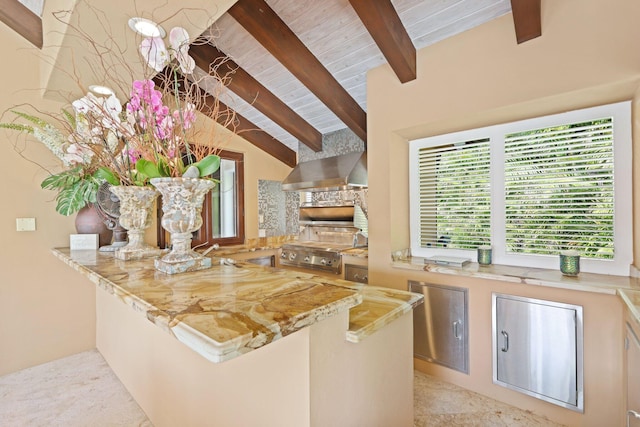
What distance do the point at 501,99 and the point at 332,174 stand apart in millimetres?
1851

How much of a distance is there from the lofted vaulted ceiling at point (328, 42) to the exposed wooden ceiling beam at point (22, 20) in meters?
1.13

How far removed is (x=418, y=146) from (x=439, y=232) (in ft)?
2.67

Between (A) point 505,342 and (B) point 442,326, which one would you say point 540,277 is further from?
(B) point 442,326

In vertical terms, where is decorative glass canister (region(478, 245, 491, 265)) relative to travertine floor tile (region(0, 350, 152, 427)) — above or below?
above

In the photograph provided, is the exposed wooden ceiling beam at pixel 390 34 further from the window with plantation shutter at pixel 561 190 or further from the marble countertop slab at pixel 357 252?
the marble countertop slab at pixel 357 252

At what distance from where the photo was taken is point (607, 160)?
1.83 meters

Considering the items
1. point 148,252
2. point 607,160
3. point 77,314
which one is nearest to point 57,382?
point 77,314

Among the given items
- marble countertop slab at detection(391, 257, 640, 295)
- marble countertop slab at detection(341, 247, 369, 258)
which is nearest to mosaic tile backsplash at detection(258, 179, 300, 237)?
marble countertop slab at detection(341, 247, 369, 258)

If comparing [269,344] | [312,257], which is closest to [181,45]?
[269,344]

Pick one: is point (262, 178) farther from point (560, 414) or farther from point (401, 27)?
point (560, 414)

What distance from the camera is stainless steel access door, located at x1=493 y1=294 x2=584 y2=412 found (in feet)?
5.70

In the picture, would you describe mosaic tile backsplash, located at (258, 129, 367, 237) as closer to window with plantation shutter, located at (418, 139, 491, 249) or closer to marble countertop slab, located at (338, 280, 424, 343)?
window with plantation shutter, located at (418, 139, 491, 249)

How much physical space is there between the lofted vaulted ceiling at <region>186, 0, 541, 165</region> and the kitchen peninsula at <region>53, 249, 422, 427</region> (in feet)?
3.51

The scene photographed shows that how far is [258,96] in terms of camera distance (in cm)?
329
